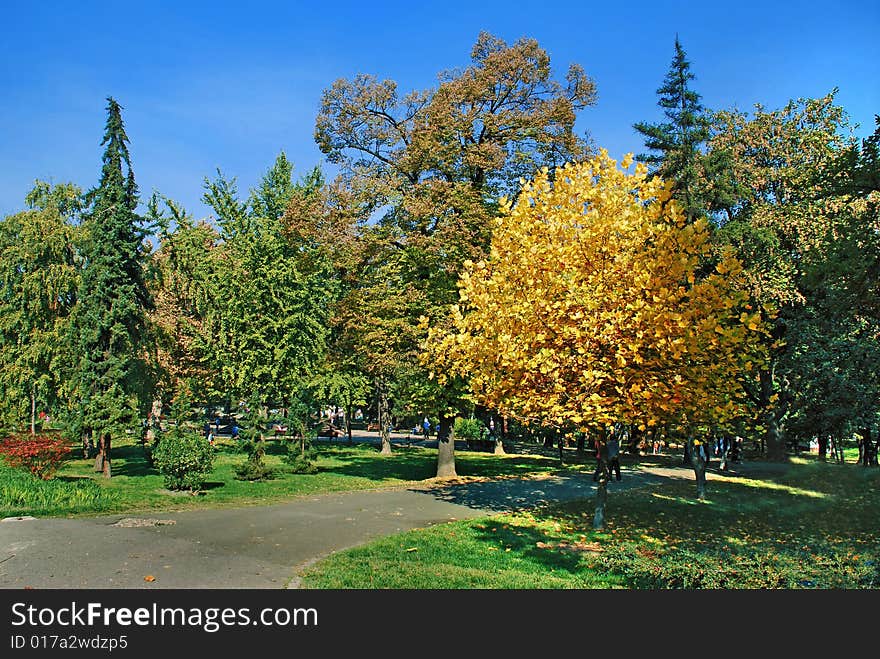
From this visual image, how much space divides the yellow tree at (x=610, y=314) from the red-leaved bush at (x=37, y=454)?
12.3 m

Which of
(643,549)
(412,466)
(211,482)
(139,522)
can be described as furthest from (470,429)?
(643,549)

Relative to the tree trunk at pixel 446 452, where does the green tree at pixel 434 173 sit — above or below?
above

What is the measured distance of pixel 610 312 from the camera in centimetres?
942

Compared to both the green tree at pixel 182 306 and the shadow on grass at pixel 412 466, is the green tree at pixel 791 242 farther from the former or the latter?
the green tree at pixel 182 306

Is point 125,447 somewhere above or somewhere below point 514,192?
below

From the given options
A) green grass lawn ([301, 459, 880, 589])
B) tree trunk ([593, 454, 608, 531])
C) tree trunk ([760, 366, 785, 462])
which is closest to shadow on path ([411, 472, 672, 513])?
green grass lawn ([301, 459, 880, 589])

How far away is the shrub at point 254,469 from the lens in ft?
62.1

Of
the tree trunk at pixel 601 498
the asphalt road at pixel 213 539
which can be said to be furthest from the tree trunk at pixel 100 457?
the tree trunk at pixel 601 498

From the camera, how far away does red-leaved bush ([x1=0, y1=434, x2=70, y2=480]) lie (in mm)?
15055

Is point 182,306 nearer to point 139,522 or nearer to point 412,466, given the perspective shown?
point 412,466

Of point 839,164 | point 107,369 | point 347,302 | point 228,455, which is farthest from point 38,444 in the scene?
point 839,164

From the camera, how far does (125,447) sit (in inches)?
1242

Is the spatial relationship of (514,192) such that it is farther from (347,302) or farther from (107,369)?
(107,369)

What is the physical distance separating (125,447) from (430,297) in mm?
21968
